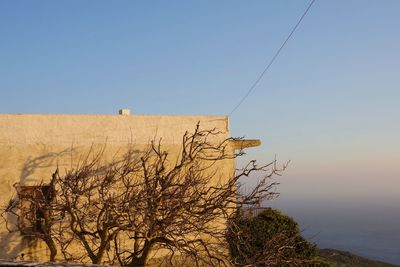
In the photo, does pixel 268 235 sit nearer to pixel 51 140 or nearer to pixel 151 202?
pixel 151 202

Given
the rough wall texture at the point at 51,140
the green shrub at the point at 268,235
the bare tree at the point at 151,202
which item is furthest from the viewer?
the rough wall texture at the point at 51,140

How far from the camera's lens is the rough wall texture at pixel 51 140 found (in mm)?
12766

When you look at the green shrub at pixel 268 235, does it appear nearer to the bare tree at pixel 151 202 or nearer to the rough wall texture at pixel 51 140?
the bare tree at pixel 151 202

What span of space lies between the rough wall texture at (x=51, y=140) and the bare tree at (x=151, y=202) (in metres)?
0.35

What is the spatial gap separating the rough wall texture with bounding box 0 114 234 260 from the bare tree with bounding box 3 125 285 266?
350mm

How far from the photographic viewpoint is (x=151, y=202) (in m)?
10.3

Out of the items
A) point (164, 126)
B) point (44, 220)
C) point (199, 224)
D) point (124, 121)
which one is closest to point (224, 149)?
point (164, 126)

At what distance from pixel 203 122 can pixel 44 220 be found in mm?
5167

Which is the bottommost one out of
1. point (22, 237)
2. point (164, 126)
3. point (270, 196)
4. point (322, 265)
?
point (322, 265)

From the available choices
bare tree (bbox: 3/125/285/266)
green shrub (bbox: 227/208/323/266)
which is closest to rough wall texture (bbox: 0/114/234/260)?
bare tree (bbox: 3/125/285/266)

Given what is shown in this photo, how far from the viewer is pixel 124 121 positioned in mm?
14008

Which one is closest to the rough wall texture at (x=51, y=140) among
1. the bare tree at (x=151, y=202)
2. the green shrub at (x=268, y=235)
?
the bare tree at (x=151, y=202)

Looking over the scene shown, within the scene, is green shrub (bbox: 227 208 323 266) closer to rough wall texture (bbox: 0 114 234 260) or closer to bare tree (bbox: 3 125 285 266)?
bare tree (bbox: 3 125 285 266)

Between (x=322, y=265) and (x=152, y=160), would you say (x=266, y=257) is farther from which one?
(x=152, y=160)
